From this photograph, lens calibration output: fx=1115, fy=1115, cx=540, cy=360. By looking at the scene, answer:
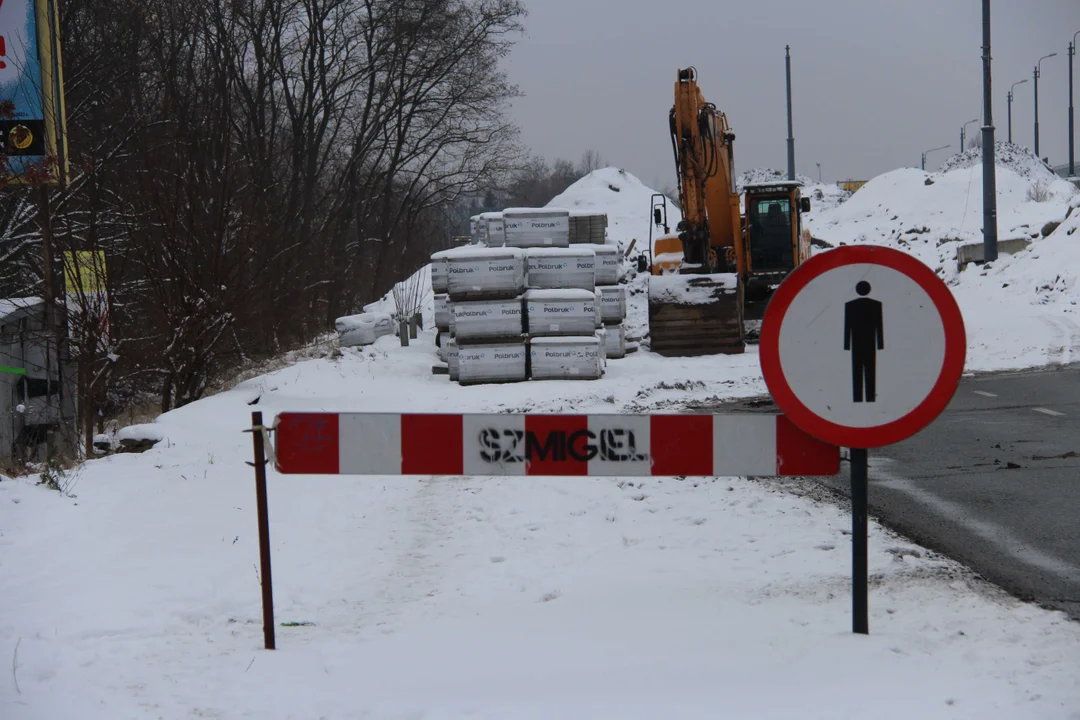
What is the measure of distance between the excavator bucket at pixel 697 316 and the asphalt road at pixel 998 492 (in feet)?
32.6

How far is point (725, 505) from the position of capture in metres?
7.42

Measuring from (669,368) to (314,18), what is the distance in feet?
68.2

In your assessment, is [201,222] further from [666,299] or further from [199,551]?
[666,299]

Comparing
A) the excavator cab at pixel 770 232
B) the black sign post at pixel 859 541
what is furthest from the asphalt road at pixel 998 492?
the excavator cab at pixel 770 232

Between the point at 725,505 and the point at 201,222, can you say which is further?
the point at 201,222

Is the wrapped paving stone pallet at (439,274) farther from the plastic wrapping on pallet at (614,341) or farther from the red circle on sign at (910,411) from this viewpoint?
the red circle on sign at (910,411)

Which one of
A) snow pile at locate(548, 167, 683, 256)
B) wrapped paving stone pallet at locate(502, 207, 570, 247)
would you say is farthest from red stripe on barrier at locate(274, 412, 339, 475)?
snow pile at locate(548, 167, 683, 256)

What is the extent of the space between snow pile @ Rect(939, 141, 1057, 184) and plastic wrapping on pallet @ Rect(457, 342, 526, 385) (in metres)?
38.8

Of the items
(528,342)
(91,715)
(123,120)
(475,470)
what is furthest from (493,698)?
(123,120)

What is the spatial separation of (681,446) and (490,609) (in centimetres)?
139

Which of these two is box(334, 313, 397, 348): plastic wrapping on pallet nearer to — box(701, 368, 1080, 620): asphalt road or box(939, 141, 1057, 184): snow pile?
box(701, 368, 1080, 620): asphalt road

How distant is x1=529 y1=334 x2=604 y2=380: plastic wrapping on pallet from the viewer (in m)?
18.8

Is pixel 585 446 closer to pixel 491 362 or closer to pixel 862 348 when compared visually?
pixel 862 348

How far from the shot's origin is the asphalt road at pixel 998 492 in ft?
18.6
